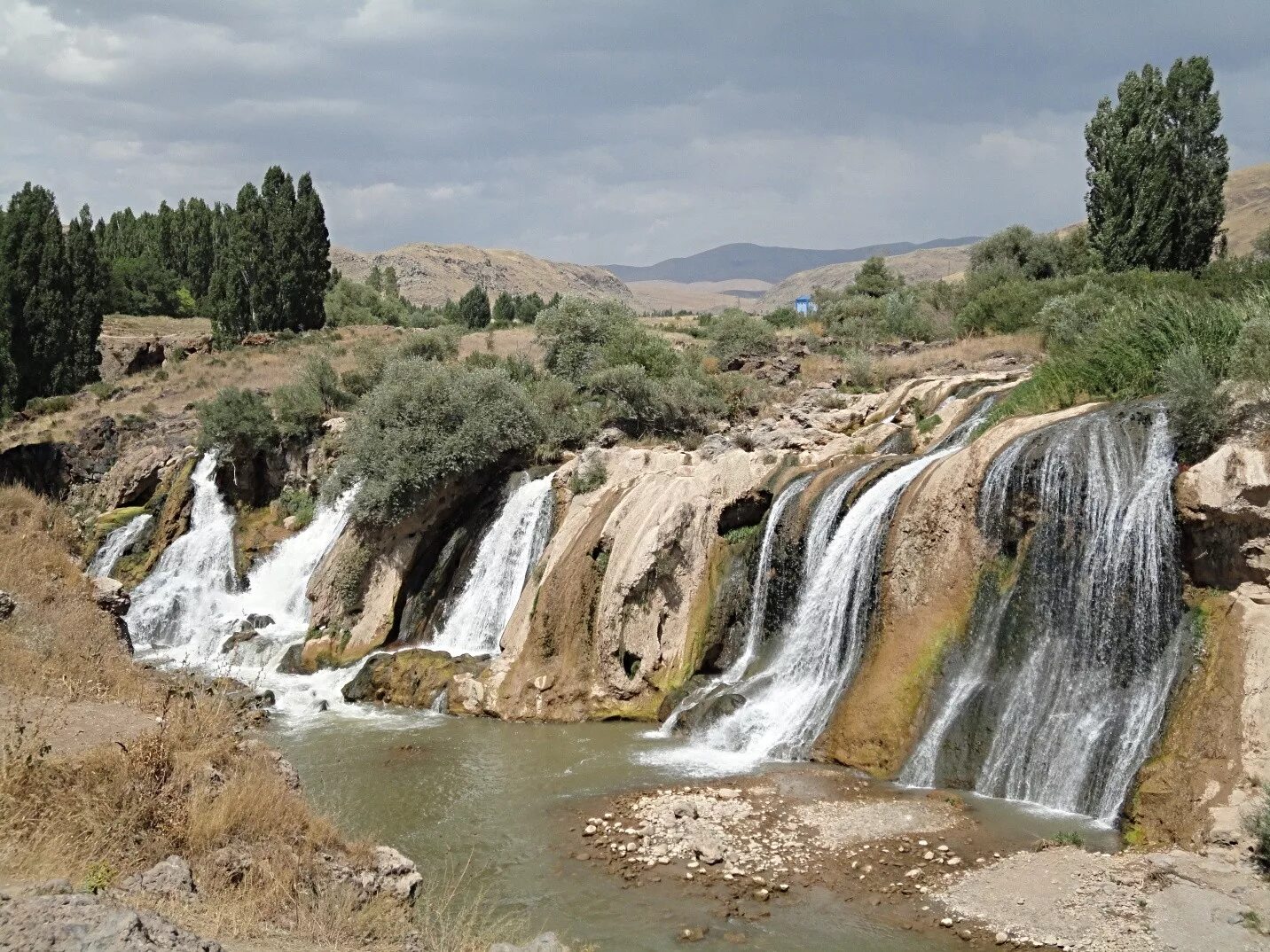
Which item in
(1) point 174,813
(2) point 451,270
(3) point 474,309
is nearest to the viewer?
(1) point 174,813

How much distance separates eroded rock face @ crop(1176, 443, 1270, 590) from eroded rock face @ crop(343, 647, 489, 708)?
36.6 feet

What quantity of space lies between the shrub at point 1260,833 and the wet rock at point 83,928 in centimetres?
895

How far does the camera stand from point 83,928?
15.9ft

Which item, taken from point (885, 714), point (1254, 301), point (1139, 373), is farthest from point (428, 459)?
point (1254, 301)

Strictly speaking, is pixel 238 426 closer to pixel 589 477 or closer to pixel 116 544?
pixel 116 544

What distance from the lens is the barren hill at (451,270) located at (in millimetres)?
149125

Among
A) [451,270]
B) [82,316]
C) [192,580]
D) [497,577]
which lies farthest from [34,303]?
[451,270]

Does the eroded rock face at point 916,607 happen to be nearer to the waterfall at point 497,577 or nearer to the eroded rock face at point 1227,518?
the eroded rock face at point 1227,518

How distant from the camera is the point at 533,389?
90.6 ft

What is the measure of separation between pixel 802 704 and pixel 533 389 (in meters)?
14.8

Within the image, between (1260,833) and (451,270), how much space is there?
158 m

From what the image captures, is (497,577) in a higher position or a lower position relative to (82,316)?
lower

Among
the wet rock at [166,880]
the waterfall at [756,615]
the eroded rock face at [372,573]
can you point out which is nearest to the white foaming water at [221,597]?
the eroded rock face at [372,573]

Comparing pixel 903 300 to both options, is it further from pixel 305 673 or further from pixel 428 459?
pixel 305 673
